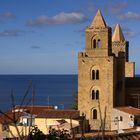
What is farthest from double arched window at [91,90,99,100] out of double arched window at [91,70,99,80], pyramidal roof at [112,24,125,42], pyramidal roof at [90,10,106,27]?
pyramidal roof at [112,24,125,42]

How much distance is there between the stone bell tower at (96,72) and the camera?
54.7 meters

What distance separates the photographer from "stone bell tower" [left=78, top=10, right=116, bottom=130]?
54656 mm

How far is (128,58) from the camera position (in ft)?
235

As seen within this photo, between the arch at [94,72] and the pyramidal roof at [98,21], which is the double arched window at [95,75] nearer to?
the arch at [94,72]

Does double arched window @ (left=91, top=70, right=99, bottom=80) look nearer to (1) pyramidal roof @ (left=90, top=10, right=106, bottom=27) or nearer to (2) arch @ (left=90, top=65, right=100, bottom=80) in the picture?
(2) arch @ (left=90, top=65, right=100, bottom=80)

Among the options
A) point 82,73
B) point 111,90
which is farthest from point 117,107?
point 82,73

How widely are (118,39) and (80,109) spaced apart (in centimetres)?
1698

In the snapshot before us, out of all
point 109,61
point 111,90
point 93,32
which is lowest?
point 111,90

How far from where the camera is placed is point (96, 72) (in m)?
55.1

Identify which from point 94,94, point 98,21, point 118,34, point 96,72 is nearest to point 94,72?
point 96,72

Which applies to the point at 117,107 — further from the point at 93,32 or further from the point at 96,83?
the point at 93,32

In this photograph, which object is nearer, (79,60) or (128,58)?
(79,60)

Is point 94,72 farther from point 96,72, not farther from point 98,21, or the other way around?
point 98,21

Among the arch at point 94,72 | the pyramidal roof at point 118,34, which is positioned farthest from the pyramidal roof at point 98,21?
the pyramidal roof at point 118,34
